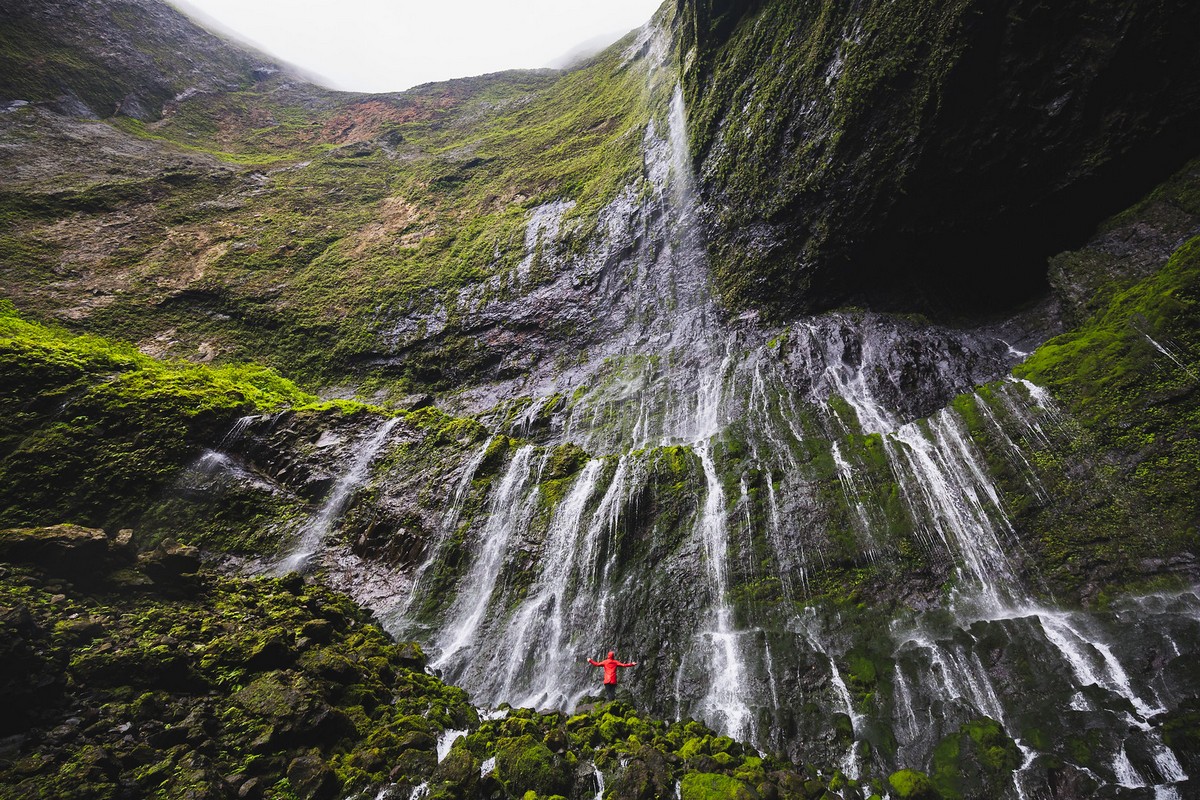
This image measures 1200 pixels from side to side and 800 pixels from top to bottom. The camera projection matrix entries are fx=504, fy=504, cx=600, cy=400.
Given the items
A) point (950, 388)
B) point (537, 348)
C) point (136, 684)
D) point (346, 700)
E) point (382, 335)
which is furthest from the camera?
point (382, 335)

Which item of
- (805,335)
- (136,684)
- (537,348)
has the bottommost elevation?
(136,684)

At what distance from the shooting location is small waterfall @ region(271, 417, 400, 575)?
10.1m

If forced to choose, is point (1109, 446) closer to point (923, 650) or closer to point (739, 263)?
point (923, 650)

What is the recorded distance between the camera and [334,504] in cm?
1116

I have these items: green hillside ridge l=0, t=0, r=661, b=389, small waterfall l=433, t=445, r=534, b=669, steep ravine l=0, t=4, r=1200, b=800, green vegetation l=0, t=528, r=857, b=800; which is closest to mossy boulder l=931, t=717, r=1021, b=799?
steep ravine l=0, t=4, r=1200, b=800

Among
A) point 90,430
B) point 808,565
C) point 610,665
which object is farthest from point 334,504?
point 808,565

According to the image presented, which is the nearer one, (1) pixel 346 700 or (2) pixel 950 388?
(1) pixel 346 700

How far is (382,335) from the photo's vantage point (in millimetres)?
18469

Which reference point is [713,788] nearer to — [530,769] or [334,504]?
[530,769]

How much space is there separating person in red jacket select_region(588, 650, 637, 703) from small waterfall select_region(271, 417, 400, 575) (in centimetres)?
641

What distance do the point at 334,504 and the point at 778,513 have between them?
30.4 feet

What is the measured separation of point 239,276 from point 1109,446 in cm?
2528

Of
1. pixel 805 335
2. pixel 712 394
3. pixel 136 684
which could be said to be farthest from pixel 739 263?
pixel 136 684

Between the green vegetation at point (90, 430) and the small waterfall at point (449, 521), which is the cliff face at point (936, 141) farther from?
the green vegetation at point (90, 430)
